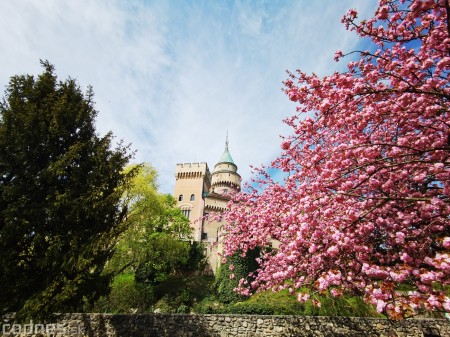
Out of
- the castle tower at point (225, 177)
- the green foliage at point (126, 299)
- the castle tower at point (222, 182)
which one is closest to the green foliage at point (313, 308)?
the green foliage at point (126, 299)

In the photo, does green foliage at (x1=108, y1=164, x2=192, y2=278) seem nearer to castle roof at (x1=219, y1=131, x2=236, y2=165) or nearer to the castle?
the castle

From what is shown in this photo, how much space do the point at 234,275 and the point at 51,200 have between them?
640 inches

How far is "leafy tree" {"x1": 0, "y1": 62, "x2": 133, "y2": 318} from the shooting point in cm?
814

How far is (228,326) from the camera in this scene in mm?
11992

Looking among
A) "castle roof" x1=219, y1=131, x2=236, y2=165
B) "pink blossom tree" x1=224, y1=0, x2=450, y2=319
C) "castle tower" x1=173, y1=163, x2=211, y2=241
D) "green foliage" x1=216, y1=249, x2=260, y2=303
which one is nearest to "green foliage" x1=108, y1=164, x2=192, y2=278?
"green foliage" x1=216, y1=249, x2=260, y2=303

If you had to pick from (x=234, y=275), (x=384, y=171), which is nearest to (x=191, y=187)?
(x=234, y=275)

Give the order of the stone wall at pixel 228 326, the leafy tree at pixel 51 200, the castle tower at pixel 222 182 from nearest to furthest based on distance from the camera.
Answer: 1. the leafy tree at pixel 51 200
2. the stone wall at pixel 228 326
3. the castle tower at pixel 222 182

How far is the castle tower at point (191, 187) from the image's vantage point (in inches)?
1795

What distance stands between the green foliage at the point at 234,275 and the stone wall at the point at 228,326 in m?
9.41

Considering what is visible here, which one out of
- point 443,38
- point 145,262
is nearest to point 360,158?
point 443,38

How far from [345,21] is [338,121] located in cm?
195

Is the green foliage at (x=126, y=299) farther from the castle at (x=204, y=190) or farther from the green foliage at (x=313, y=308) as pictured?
the castle at (x=204, y=190)

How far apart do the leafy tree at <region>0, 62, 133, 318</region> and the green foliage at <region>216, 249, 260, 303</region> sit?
13.6m

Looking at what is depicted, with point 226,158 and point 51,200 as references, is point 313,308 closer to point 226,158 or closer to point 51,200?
point 51,200
